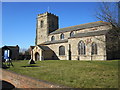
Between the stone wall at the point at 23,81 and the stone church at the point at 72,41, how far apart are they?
15.7 m

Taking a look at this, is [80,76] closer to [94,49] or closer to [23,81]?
[23,81]

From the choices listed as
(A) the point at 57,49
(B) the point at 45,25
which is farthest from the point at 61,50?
(B) the point at 45,25

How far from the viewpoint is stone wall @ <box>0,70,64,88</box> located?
20.0ft

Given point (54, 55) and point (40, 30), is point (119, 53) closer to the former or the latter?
point (54, 55)

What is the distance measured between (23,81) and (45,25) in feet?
129

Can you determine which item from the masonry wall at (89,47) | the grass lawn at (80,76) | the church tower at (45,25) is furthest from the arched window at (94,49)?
the church tower at (45,25)

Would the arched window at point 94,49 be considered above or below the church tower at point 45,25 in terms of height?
below

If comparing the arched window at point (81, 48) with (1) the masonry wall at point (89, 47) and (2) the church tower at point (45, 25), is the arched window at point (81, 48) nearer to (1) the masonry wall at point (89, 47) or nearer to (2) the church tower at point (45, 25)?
(1) the masonry wall at point (89, 47)

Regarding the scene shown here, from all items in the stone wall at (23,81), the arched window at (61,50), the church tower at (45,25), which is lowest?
the stone wall at (23,81)

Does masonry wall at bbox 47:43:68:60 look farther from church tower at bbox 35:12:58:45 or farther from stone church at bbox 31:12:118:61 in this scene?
church tower at bbox 35:12:58:45

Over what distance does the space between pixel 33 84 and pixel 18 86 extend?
2.43 metres

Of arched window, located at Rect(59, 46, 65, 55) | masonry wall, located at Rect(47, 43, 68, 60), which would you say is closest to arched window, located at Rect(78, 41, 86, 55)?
masonry wall, located at Rect(47, 43, 68, 60)

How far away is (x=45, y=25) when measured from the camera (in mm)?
46031

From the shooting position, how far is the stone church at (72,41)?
26.2m
